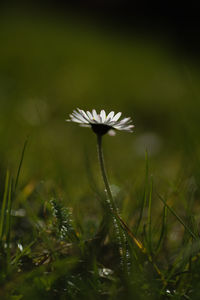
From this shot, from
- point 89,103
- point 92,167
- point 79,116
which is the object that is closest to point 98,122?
point 79,116

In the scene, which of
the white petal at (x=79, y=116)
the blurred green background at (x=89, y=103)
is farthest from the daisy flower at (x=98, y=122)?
the blurred green background at (x=89, y=103)

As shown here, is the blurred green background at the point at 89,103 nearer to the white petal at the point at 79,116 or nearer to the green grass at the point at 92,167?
the green grass at the point at 92,167

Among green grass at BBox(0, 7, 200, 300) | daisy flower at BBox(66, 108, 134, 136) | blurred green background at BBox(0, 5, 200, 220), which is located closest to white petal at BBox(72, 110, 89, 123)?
daisy flower at BBox(66, 108, 134, 136)

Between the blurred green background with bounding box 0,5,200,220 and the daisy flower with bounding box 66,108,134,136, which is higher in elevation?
the blurred green background with bounding box 0,5,200,220

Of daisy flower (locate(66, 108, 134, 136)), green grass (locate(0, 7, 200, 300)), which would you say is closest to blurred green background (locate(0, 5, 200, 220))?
green grass (locate(0, 7, 200, 300))

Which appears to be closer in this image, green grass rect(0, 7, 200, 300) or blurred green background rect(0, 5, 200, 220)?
green grass rect(0, 7, 200, 300)

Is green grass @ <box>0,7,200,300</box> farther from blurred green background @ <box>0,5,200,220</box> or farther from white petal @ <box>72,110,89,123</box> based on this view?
white petal @ <box>72,110,89,123</box>
